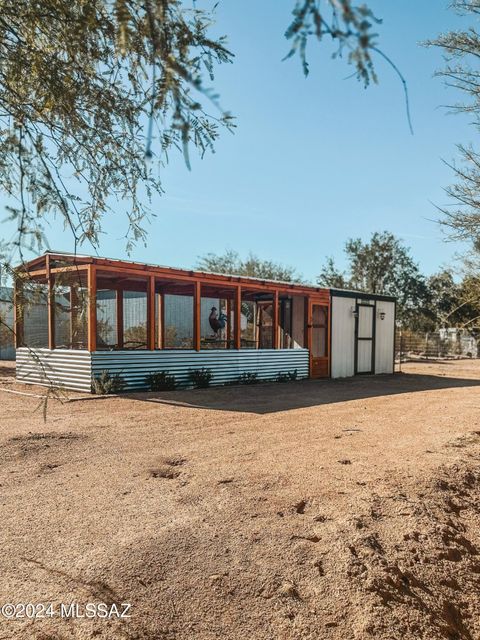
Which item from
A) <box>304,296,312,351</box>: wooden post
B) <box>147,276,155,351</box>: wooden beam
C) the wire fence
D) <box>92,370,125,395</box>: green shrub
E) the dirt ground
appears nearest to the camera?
the dirt ground

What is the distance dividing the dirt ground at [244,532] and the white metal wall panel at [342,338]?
8848 millimetres

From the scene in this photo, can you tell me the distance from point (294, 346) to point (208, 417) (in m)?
7.39

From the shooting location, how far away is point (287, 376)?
44.1 ft

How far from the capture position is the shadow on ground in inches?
341

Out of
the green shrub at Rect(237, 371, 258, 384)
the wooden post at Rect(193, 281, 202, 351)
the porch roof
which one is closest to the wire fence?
the porch roof

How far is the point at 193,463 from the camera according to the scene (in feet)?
15.2

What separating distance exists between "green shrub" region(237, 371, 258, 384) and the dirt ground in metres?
6.07

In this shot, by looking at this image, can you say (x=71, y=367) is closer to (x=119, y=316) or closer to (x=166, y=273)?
(x=166, y=273)

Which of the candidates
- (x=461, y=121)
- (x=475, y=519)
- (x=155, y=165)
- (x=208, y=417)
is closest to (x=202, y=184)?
(x=155, y=165)

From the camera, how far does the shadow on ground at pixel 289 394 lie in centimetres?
866

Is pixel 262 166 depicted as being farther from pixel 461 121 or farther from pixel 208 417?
pixel 208 417

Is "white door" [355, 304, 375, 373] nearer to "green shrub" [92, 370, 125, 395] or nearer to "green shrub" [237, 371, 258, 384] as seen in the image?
"green shrub" [237, 371, 258, 384]

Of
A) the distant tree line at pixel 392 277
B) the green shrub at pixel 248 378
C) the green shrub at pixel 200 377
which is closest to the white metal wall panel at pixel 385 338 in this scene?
the green shrub at pixel 248 378

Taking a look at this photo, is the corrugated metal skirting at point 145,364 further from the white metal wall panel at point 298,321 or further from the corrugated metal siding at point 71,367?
the white metal wall panel at point 298,321
